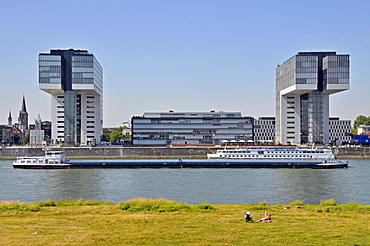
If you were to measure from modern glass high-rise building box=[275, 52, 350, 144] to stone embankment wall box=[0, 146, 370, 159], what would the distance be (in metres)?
13.8

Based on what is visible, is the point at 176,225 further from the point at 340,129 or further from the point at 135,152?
the point at 340,129

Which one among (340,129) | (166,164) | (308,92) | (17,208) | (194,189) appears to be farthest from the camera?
(340,129)

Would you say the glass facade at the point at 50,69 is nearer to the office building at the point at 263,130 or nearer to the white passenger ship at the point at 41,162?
the white passenger ship at the point at 41,162

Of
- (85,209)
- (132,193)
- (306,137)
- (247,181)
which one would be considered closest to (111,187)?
(132,193)

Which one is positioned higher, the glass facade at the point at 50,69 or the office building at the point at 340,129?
the glass facade at the point at 50,69

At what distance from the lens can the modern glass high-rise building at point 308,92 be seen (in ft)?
391

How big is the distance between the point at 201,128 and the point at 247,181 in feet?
241

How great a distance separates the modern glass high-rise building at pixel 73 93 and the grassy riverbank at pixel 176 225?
9397 centimetres

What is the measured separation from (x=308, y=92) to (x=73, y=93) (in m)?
69.2

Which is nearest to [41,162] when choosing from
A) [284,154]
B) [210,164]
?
[210,164]

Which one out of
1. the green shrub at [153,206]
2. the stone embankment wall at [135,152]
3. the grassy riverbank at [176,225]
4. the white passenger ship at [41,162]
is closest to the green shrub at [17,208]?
the grassy riverbank at [176,225]

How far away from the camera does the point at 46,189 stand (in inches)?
1973

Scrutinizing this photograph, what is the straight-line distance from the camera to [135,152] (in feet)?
367

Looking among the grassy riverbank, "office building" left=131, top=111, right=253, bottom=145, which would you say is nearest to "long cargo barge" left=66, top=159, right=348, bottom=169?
"office building" left=131, top=111, right=253, bottom=145
